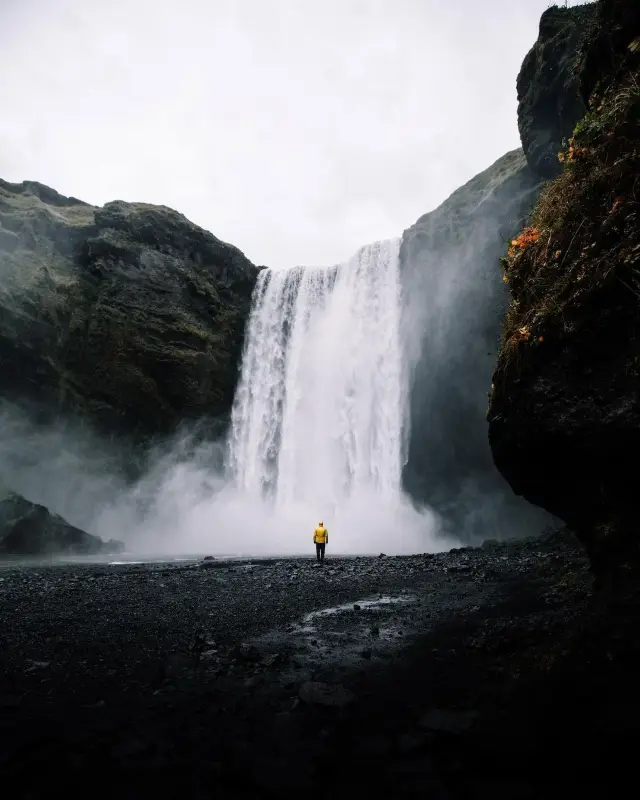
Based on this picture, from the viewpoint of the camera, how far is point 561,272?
21.5 ft

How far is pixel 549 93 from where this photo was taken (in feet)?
77.4

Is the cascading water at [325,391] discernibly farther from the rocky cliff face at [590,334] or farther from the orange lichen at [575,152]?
the orange lichen at [575,152]

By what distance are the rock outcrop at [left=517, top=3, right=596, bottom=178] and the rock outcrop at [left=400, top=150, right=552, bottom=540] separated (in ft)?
6.87

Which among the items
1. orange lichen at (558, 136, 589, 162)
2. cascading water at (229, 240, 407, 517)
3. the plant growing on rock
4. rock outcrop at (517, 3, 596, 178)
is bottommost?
the plant growing on rock

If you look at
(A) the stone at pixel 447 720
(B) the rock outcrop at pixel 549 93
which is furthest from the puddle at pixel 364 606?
(B) the rock outcrop at pixel 549 93

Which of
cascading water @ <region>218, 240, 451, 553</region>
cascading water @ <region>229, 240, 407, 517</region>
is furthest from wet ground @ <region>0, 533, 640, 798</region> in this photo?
cascading water @ <region>229, 240, 407, 517</region>

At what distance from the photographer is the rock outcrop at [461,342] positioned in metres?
28.4

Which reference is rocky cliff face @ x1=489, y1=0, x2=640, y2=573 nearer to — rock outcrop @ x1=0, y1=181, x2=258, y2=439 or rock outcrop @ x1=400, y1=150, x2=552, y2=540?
rock outcrop @ x1=400, y1=150, x2=552, y2=540

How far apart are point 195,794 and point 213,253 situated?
126ft

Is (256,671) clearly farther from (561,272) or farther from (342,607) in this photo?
(561,272)

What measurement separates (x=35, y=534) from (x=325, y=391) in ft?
60.4

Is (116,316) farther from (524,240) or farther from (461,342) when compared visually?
(524,240)

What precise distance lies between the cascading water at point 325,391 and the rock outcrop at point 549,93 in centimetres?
1085

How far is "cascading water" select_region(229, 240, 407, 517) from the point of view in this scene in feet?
105
